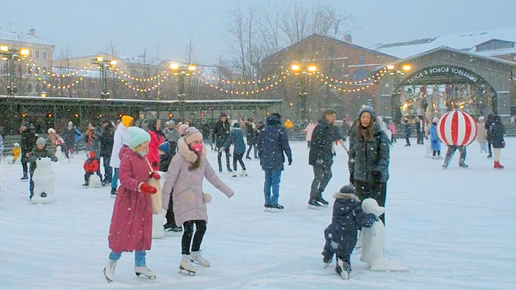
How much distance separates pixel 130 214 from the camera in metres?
5.35

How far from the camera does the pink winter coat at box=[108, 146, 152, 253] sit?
5.33 meters

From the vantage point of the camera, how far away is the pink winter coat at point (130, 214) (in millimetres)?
5328

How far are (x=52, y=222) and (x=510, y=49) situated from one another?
70100mm

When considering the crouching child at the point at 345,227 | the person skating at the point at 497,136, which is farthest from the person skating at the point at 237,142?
the crouching child at the point at 345,227

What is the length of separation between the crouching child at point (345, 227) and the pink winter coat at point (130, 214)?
1.69 metres

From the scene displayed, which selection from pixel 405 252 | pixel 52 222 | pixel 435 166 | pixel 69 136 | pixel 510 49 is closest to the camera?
pixel 405 252

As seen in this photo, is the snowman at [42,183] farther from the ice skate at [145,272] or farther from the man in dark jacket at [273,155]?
the ice skate at [145,272]

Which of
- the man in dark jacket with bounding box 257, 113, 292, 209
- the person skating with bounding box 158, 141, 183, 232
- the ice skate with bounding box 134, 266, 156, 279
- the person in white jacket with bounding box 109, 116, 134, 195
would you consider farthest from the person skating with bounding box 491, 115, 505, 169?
the ice skate with bounding box 134, 266, 156, 279

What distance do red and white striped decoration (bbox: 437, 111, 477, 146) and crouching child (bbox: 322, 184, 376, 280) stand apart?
1068 centimetres

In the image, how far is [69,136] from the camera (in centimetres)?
2550

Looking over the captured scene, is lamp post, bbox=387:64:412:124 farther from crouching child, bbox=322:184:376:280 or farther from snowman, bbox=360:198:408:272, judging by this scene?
crouching child, bbox=322:184:376:280

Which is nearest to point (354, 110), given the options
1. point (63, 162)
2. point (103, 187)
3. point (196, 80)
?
point (196, 80)

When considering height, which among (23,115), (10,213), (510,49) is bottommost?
(10,213)

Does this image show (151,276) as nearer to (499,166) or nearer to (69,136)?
(499,166)
